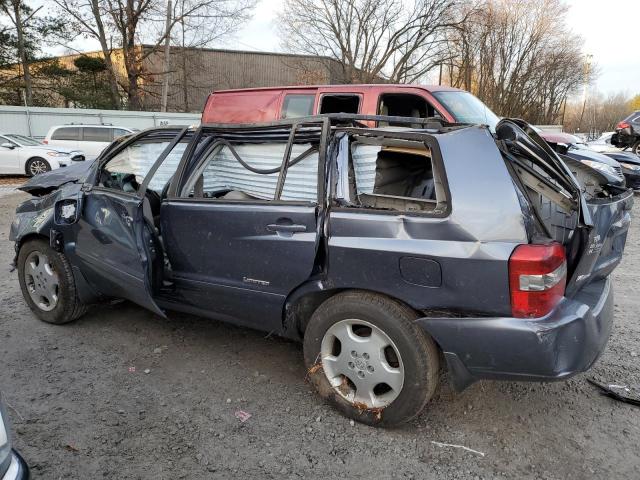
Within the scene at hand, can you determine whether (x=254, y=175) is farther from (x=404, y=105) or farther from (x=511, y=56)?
(x=511, y=56)

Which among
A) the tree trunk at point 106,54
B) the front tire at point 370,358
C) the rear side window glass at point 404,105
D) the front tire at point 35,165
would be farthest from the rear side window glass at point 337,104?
the tree trunk at point 106,54

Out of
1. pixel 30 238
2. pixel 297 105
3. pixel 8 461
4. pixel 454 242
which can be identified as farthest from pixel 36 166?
pixel 454 242

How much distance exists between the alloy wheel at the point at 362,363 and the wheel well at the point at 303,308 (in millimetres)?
208

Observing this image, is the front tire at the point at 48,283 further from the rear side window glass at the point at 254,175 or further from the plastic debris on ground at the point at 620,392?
the plastic debris on ground at the point at 620,392

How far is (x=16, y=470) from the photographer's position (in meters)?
1.67

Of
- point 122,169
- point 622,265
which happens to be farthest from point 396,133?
point 622,265

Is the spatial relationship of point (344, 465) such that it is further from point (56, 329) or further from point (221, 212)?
point (56, 329)

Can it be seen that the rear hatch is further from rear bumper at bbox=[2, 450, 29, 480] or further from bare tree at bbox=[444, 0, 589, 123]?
bare tree at bbox=[444, 0, 589, 123]

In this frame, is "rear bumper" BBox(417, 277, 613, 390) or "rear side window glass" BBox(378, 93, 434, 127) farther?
"rear side window glass" BBox(378, 93, 434, 127)

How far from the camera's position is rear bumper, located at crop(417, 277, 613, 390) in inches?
89.4

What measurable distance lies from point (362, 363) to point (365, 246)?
2.15 ft

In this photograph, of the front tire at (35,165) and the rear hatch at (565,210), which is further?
the front tire at (35,165)

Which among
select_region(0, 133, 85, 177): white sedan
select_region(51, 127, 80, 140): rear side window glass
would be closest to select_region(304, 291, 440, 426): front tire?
select_region(0, 133, 85, 177): white sedan

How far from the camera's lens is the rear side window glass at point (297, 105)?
266 inches
